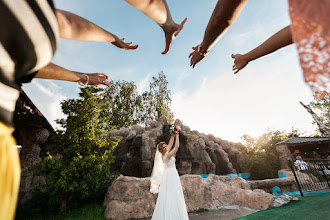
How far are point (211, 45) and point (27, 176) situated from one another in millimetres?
12565

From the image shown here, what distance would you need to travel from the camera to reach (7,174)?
40 centimetres

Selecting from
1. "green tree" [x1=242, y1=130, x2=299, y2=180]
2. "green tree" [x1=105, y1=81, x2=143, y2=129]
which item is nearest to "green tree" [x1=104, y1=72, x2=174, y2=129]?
"green tree" [x1=105, y1=81, x2=143, y2=129]

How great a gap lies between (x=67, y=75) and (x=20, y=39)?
778 millimetres

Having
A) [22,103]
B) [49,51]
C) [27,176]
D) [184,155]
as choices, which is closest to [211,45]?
[49,51]

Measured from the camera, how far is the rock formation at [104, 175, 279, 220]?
6484 millimetres

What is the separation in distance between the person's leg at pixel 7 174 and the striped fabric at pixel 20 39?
0.14 feet

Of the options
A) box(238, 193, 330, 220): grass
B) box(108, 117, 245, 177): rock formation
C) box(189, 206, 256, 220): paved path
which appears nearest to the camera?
box(238, 193, 330, 220): grass

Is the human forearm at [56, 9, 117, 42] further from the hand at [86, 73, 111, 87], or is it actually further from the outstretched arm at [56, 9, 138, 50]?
the hand at [86, 73, 111, 87]

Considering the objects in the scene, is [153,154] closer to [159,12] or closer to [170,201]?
[170,201]

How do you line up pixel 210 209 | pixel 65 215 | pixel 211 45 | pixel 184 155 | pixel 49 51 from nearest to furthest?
1. pixel 49 51
2. pixel 211 45
3. pixel 65 215
4. pixel 210 209
5. pixel 184 155

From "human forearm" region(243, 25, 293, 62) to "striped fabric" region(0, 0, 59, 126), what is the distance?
1.21 meters

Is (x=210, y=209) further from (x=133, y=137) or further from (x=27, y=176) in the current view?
(x=133, y=137)

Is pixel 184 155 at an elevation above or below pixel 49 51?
above

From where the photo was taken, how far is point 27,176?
946 centimetres
